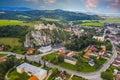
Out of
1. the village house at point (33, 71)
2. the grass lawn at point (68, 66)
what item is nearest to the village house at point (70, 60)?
the grass lawn at point (68, 66)

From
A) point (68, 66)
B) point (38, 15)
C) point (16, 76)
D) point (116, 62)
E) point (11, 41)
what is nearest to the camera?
point (16, 76)

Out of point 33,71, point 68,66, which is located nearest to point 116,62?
point 68,66

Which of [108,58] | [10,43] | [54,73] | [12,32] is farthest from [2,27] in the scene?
[108,58]

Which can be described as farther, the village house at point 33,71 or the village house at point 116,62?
the village house at point 116,62

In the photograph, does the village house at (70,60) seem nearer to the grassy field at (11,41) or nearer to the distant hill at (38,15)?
the grassy field at (11,41)

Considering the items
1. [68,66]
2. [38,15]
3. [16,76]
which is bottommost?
[16,76]

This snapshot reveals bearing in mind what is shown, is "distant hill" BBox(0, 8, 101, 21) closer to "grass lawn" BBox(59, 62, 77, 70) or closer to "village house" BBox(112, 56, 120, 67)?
"grass lawn" BBox(59, 62, 77, 70)

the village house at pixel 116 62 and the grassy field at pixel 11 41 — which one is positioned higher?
the grassy field at pixel 11 41

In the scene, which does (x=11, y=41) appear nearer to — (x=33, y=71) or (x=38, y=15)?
(x=33, y=71)

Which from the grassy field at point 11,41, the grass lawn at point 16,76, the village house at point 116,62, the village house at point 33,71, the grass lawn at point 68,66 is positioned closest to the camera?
the village house at point 33,71

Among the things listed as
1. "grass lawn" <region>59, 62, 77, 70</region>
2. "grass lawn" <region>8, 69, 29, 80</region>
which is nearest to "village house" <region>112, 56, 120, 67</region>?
"grass lawn" <region>59, 62, 77, 70</region>

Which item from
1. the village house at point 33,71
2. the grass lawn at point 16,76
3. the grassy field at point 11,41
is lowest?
the grass lawn at point 16,76
